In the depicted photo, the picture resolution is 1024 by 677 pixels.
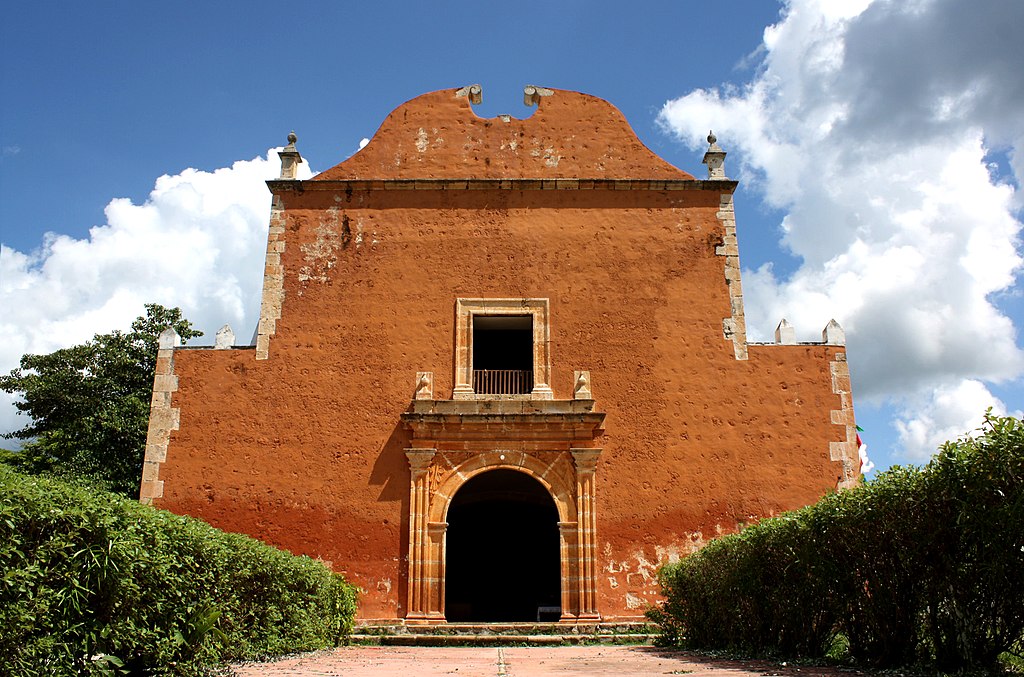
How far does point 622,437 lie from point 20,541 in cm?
823

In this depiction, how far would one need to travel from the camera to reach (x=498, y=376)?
11.9 metres

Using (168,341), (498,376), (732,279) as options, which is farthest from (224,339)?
A: (732,279)

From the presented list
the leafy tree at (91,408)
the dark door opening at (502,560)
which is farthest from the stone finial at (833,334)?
the leafy tree at (91,408)

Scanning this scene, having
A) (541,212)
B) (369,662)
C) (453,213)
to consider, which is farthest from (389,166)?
(369,662)

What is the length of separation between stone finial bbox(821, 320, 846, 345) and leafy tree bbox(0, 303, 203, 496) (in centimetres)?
1331

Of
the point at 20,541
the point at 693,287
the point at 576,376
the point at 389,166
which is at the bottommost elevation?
the point at 20,541

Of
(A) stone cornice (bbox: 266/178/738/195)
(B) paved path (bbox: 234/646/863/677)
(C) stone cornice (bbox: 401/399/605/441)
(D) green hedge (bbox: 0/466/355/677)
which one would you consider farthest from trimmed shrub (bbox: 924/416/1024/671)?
(A) stone cornice (bbox: 266/178/738/195)

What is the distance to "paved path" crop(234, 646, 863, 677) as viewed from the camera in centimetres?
554

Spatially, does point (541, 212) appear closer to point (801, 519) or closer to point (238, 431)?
point (238, 431)

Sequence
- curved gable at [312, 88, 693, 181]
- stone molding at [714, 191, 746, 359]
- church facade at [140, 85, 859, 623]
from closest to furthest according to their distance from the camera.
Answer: church facade at [140, 85, 859, 623] < stone molding at [714, 191, 746, 359] < curved gable at [312, 88, 693, 181]

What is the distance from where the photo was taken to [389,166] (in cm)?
1243

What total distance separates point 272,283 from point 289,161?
2.03m

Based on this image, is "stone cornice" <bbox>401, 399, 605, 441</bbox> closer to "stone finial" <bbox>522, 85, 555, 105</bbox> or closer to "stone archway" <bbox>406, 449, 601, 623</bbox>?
"stone archway" <bbox>406, 449, 601, 623</bbox>

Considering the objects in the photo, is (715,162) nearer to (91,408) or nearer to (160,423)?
(160,423)
